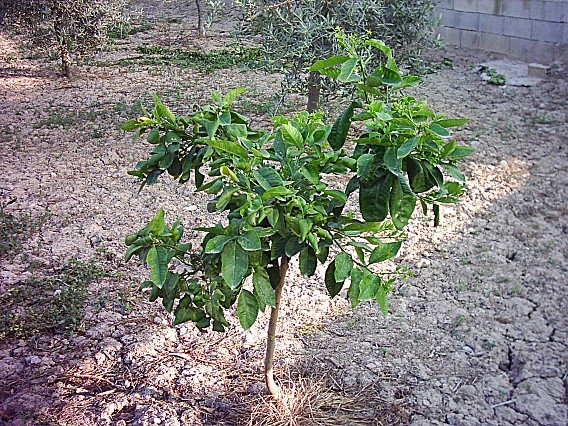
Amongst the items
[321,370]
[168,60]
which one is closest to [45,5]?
[168,60]

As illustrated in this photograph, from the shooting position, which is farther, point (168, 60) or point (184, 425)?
point (168, 60)

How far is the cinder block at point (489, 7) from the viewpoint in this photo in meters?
7.50

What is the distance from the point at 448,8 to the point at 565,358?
20.6 feet

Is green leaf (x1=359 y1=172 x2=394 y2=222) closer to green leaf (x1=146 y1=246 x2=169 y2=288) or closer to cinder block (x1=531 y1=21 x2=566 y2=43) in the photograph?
green leaf (x1=146 y1=246 x2=169 y2=288)

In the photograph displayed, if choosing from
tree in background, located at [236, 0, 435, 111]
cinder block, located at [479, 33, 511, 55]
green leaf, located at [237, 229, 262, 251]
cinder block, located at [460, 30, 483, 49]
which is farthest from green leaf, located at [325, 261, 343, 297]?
cinder block, located at [460, 30, 483, 49]

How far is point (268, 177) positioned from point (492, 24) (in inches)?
270

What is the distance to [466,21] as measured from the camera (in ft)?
26.0

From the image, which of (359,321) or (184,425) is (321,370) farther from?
(184,425)

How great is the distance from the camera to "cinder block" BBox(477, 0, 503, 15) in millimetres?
7504

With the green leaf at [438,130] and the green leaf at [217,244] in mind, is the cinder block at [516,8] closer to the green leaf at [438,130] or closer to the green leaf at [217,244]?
the green leaf at [438,130]

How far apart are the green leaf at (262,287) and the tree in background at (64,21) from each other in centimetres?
575

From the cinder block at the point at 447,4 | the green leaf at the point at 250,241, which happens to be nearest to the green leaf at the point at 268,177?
the green leaf at the point at 250,241

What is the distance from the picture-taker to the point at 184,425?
2418 mm

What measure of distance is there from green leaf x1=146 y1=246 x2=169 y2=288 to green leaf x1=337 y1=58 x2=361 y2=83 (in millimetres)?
679
